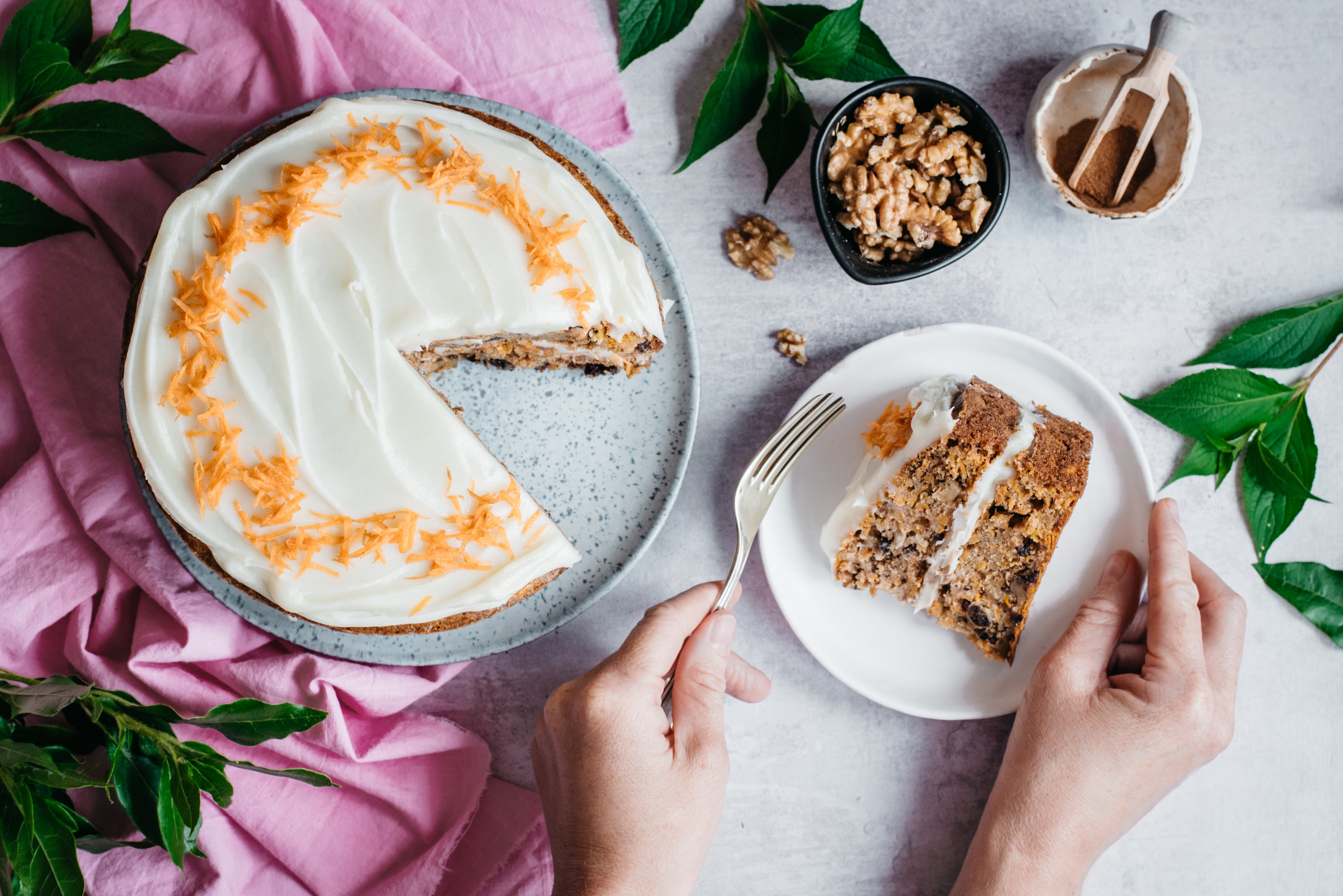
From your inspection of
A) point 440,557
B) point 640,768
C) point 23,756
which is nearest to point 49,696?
point 23,756

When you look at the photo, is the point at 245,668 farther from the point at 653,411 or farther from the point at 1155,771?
the point at 1155,771

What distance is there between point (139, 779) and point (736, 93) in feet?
8.13

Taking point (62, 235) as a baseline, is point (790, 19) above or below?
above

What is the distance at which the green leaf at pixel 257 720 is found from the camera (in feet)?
6.83

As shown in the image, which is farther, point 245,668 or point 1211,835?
point 1211,835

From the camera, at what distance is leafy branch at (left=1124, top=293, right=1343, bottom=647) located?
105 inches

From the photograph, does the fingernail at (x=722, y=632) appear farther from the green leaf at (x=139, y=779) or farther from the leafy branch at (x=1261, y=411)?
the leafy branch at (x=1261, y=411)

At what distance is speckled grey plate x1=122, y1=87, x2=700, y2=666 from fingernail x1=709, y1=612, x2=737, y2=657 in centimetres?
36

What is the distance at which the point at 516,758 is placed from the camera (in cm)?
264

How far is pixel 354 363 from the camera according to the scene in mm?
2086

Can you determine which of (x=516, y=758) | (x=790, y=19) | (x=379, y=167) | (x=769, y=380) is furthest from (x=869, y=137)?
(x=516, y=758)

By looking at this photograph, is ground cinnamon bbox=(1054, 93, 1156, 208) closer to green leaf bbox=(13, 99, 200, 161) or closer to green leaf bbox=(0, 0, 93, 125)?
green leaf bbox=(13, 99, 200, 161)

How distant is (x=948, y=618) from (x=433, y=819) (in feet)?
5.53

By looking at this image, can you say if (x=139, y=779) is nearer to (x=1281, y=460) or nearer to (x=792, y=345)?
(x=792, y=345)
